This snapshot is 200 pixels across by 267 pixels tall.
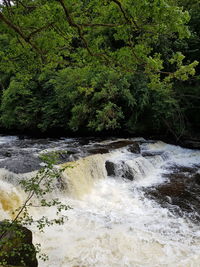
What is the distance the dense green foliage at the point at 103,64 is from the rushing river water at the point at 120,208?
65.4 inches

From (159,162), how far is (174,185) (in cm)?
229

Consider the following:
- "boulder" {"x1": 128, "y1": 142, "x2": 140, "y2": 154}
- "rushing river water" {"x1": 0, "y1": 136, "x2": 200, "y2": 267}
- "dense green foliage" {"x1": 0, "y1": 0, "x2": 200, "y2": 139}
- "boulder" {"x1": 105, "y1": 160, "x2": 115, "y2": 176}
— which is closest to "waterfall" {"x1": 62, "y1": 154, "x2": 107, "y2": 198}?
"rushing river water" {"x1": 0, "y1": 136, "x2": 200, "y2": 267}

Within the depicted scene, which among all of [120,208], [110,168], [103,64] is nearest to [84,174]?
[110,168]

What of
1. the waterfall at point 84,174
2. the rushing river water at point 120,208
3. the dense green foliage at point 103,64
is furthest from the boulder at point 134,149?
the waterfall at point 84,174

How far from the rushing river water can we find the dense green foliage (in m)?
1.66

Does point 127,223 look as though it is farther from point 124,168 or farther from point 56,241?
point 124,168

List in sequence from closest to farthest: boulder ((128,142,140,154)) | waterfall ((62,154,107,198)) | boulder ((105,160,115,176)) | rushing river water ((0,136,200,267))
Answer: rushing river water ((0,136,200,267)), waterfall ((62,154,107,198)), boulder ((105,160,115,176)), boulder ((128,142,140,154))

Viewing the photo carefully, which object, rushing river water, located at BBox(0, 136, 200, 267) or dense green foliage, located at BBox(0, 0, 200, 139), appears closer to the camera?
dense green foliage, located at BBox(0, 0, 200, 139)

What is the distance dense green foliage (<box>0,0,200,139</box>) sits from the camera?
10.7ft

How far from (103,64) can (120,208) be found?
11.8 ft

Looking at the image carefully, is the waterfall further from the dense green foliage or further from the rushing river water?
the dense green foliage

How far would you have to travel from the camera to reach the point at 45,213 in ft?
18.6

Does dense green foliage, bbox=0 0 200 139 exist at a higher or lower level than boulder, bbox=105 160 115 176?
higher

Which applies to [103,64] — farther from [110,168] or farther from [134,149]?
[134,149]
